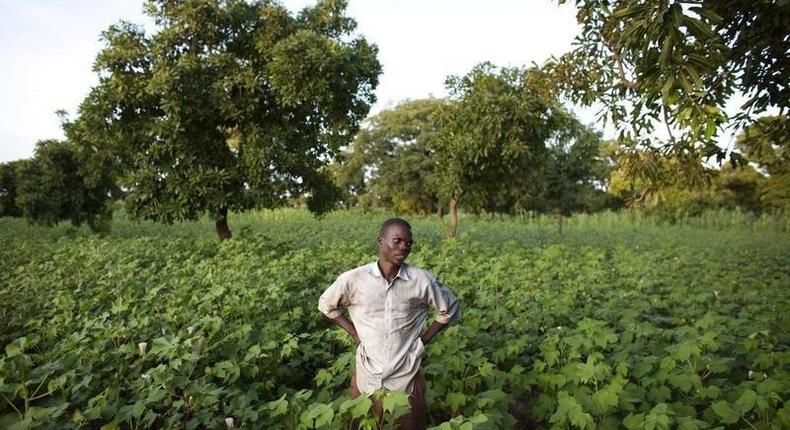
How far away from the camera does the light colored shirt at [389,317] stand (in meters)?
3.07

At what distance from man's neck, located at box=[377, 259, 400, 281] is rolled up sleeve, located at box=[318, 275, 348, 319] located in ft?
0.76

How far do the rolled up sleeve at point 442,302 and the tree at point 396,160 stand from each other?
96.8 feet

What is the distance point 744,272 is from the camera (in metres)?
10.4

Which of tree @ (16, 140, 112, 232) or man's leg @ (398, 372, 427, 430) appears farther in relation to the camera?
tree @ (16, 140, 112, 232)

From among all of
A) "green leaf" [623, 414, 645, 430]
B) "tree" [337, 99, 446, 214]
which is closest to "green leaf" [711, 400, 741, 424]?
"green leaf" [623, 414, 645, 430]

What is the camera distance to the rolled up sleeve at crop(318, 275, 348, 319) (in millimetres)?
3162

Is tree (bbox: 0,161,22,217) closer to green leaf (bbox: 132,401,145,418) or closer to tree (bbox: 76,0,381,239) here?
tree (bbox: 76,0,381,239)

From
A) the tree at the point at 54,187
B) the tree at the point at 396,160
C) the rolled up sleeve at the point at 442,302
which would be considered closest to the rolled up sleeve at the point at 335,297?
the rolled up sleeve at the point at 442,302

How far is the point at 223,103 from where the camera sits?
12164 mm

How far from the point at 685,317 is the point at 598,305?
0.99 metres

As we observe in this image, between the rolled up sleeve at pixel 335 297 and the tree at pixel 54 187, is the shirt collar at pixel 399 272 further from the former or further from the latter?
the tree at pixel 54 187

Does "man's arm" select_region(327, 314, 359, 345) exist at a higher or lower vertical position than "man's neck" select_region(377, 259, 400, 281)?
lower

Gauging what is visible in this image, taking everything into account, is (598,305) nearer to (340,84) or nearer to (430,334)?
(430,334)

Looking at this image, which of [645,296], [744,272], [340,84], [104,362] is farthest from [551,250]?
[104,362]
